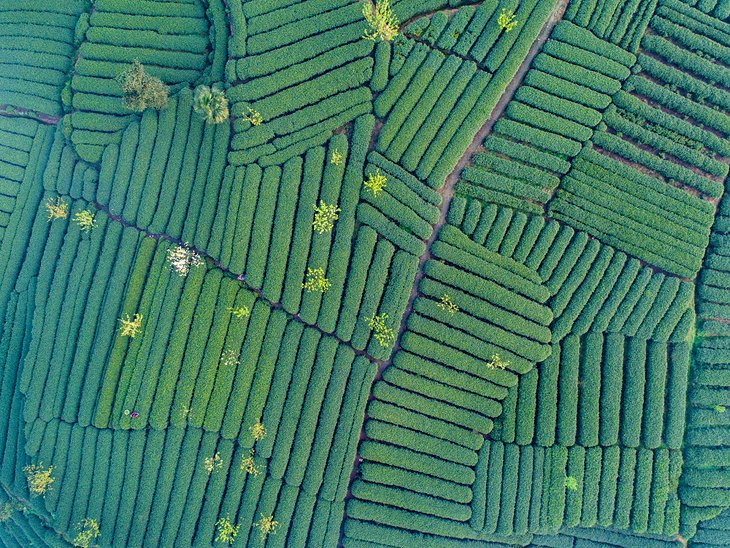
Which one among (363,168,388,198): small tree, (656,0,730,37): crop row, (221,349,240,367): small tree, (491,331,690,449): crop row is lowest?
(221,349,240,367): small tree

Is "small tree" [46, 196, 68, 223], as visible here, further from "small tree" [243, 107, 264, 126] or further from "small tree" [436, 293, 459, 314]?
"small tree" [436, 293, 459, 314]

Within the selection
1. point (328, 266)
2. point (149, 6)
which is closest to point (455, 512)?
point (328, 266)

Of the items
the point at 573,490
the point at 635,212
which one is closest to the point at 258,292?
the point at 573,490

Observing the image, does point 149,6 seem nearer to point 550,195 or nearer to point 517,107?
point 517,107

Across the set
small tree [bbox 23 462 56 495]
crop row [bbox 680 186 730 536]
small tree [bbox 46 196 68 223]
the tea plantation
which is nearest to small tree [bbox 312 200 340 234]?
the tea plantation

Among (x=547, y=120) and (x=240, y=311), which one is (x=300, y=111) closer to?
(x=240, y=311)
